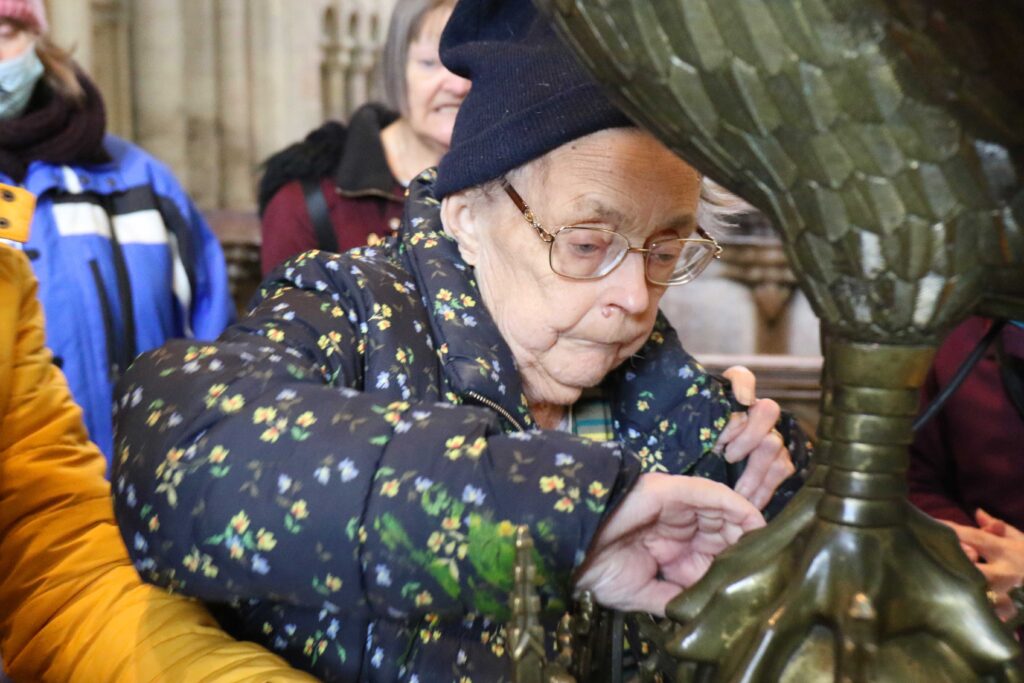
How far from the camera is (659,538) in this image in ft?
2.89

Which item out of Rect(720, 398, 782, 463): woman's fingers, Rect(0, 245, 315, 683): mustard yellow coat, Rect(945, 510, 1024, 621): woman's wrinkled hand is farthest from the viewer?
Rect(945, 510, 1024, 621): woman's wrinkled hand

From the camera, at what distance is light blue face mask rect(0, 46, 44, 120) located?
2.36m

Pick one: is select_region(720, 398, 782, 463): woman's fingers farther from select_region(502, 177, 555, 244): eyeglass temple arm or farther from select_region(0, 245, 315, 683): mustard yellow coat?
select_region(0, 245, 315, 683): mustard yellow coat

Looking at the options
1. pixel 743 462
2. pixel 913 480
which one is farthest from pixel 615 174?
pixel 913 480

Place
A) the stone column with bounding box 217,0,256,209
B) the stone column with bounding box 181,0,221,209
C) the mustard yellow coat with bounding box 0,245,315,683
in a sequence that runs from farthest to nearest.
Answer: the stone column with bounding box 217,0,256,209 → the stone column with bounding box 181,0,221,209 → the mustard yellow coat with bounding box 0,245,315,683

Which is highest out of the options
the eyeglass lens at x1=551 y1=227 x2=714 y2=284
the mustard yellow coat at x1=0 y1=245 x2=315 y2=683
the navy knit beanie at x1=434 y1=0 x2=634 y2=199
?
the navy knit beanie at x1=434 y1=0 x2=634 y2=199

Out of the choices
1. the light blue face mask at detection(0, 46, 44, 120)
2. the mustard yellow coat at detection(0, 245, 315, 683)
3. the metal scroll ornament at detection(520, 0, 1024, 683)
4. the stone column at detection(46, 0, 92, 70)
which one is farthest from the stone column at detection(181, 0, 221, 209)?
the metal scroll ornament at detection(520, 0, 1024, 683)

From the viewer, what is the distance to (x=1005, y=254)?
0.53 m

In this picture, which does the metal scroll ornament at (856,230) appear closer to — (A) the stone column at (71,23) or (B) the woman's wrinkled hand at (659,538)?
(B) the woman's wrinkled hand at (659,538)

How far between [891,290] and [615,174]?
673 millimetres

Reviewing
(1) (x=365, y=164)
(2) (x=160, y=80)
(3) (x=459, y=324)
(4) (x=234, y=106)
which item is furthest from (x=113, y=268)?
(4) (x=234, y=106)

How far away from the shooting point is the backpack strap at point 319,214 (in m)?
2.52

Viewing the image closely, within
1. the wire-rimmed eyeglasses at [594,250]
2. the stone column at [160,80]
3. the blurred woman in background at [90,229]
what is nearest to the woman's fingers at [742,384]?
the wire-rimmed eyeglasses at [594,250]

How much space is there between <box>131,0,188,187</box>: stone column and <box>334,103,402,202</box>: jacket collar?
2.36 metres
